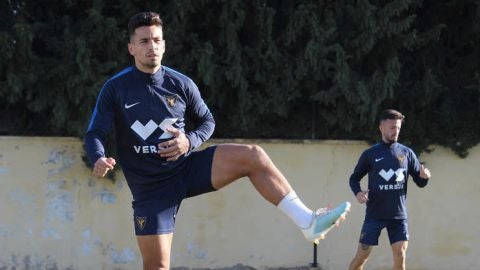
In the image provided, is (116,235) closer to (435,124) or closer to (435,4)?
(435,124)

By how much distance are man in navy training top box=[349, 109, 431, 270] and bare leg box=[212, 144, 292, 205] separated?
11.7 ft

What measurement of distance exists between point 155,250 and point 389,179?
12.7ft

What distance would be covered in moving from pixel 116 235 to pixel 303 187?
8.93 feet

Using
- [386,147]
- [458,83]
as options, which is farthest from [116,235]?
[458,83]

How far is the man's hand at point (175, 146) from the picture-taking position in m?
4.54

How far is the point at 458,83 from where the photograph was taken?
10.0m

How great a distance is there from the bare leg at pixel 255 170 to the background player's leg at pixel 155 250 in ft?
2.13

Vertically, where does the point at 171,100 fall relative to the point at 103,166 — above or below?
above

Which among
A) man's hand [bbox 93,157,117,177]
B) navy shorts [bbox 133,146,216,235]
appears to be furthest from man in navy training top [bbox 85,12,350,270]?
man's hand [bbox 93,157,117,177]

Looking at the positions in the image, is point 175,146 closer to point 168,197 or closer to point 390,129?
point 168,197

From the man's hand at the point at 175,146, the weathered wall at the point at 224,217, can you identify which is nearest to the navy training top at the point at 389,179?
the weathered wall at the point at 224,217

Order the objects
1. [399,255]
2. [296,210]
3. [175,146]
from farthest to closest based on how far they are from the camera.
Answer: [399,255] < [175,146] < [296,210]

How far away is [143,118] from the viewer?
15.3 feet

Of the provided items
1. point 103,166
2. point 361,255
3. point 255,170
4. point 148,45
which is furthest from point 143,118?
point 361,255
